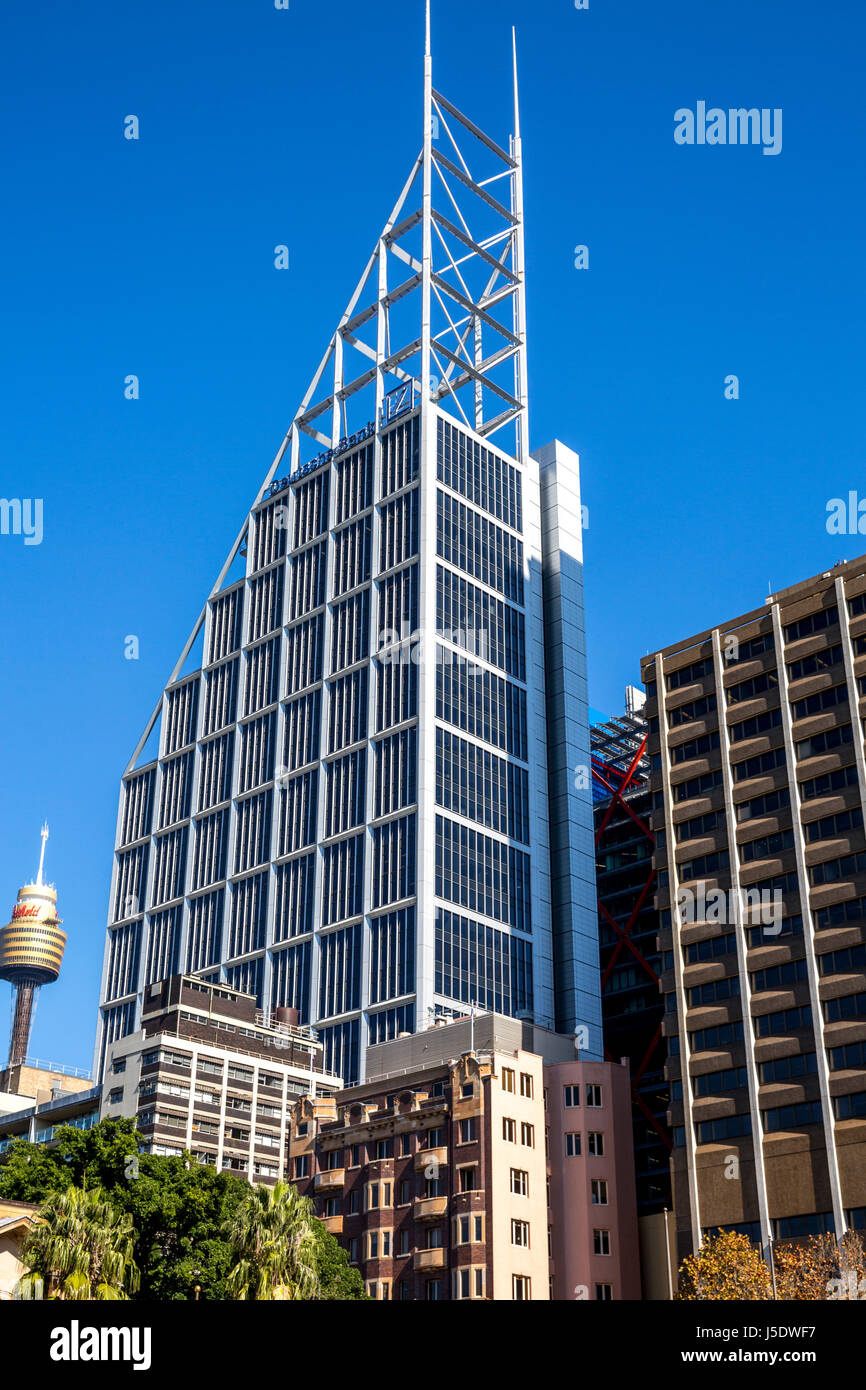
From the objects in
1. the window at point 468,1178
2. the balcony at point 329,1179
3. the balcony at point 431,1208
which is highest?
the balcony at point 329,1179

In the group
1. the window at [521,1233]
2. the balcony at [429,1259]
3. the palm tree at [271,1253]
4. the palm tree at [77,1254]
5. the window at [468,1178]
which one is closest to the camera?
the palm tree at [77,1254]

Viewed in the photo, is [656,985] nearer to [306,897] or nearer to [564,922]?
[564,922]

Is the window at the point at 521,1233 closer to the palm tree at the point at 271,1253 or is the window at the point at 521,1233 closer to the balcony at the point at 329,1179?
the balcony at the point at 329,1179

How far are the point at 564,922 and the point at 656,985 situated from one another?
12972mm

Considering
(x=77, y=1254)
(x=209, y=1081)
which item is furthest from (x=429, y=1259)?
(x=77, y=1254)

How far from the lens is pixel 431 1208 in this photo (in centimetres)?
11044

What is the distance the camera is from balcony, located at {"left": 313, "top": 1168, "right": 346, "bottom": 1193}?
393 ft

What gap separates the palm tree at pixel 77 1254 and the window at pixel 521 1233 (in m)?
46.9

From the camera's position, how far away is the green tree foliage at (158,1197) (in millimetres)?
85750

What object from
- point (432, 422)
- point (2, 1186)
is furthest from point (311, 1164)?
point (432, 422)

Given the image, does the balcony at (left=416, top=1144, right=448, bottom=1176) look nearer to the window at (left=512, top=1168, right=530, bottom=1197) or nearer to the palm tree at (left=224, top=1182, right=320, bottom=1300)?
the window at (left=512, top=1168, right=530, bottom=1197)

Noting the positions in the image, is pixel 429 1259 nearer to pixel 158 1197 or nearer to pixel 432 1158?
pixel 432 1158

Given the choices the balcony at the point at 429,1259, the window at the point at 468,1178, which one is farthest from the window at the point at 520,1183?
the balcony at the point at 429,1259

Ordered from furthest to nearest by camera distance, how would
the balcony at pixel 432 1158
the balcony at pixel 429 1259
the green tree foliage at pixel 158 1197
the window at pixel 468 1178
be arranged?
the balcony at pixel 432 1158
the window at pixel 468 1178
the balcony at pixel 429 1259
the green tree foliage at pixel 158 1197
